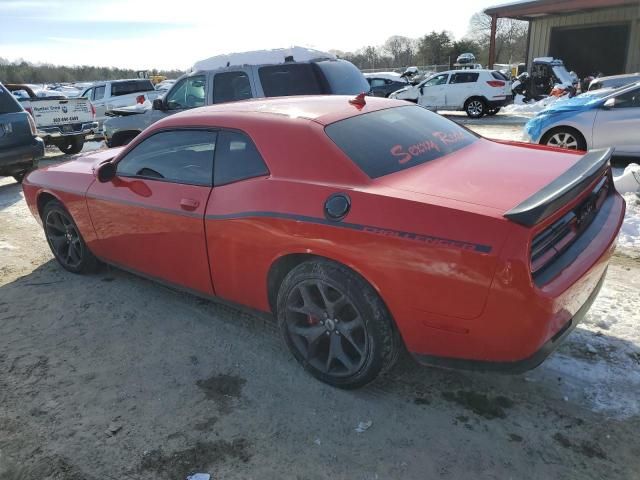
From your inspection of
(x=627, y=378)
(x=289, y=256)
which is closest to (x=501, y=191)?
(x=289, y=256)

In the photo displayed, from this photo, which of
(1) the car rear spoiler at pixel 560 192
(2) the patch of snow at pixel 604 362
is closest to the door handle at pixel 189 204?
(1) the car rear spoiler at pixel 560 192

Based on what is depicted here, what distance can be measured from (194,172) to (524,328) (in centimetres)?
227

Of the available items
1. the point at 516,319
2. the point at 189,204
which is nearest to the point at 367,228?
the point at 516,319

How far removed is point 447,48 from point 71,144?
1435 inches

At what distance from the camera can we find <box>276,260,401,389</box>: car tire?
8.48 ft

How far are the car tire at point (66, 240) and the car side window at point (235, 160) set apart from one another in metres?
1.99

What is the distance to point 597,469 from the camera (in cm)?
224

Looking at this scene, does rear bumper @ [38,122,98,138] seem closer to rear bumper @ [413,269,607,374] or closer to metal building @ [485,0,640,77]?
rear bumper @ [413,269,607,374]

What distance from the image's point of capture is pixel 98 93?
52.2 ft

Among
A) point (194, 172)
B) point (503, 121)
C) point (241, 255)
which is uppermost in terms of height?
point (194, 172)

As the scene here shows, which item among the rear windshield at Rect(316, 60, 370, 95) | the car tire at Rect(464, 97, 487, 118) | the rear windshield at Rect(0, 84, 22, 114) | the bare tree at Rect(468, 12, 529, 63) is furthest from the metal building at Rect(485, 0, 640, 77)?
the bare tree at Rect(468, 12, 529, 63)

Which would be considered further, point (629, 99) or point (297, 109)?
point (629, 99)

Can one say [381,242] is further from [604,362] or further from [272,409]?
[604,362]

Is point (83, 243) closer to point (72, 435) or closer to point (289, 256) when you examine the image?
point (72, 435)
